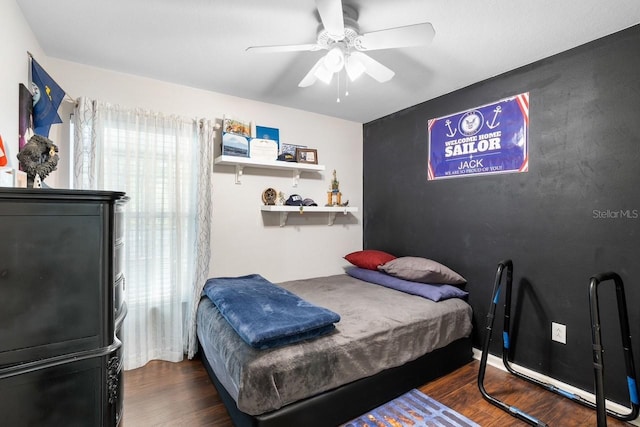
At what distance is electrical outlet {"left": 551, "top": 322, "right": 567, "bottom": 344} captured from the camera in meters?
2.08

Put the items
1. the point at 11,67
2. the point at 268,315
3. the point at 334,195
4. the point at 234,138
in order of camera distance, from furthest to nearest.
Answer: the point at 334,195
the point at 234,138
the point at 268,315
the point at 11,67

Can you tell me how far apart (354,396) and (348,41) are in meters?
2.15

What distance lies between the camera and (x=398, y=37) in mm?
1565

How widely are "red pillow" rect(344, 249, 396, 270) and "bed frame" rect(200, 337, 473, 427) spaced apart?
1034mm

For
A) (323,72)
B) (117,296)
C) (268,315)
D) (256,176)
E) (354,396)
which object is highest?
(323,72)

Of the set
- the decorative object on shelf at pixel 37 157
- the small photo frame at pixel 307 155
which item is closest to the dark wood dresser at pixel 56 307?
the decorative object on shelf at pixel 37 157

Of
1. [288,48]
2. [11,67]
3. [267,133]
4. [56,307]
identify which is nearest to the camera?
[56,307]

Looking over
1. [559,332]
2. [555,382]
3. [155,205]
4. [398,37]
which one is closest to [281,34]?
[398,37]

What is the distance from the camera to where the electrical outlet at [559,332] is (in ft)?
6.81

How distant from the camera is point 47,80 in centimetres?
191

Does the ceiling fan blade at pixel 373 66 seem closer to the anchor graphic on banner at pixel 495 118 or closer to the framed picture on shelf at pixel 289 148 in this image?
the anchor graphic on banner at pixel 495 118

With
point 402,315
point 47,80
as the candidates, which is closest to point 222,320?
point 402,315

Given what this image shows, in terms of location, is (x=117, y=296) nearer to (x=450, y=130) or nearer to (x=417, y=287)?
(x=417, y=287)

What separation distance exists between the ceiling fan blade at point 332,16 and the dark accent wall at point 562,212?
1684 millimetres
